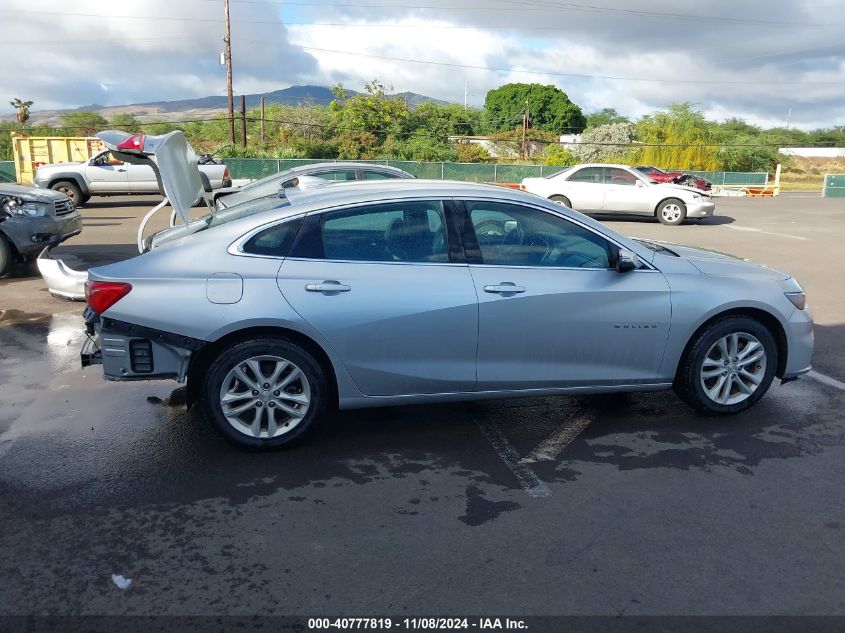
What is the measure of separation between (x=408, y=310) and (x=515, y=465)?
1135 millimetres

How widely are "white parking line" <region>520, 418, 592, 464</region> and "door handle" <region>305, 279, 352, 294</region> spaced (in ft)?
4.97

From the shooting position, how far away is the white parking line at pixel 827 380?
6.01 metres

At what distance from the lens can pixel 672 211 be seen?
19.6 meters

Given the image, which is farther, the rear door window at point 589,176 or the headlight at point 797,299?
the rear door window at point 589,176

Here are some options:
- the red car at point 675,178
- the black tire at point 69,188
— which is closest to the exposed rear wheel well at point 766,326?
the black tire at point 69,188

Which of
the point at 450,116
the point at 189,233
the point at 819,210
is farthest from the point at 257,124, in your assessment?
the point at 189,233

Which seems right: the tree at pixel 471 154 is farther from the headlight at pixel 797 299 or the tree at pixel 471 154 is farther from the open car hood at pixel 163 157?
the headlight at pixel 797 299

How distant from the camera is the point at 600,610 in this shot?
304 cm

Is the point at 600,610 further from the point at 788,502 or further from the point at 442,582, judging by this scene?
the point at 788,502

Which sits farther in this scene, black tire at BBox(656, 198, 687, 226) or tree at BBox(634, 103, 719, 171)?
tree at BBox(634, 103, 719, 171)

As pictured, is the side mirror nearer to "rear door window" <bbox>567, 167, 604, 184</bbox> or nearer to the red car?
"rear door window" <bbox>567, 167, 604, 184</bbox>

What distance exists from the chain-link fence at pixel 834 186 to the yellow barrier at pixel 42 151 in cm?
3535

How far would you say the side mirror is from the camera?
4789mm

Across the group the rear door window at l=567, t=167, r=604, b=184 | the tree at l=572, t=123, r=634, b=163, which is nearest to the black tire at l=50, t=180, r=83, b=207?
the rear door window at l=567, t=167, r=604, b=184
